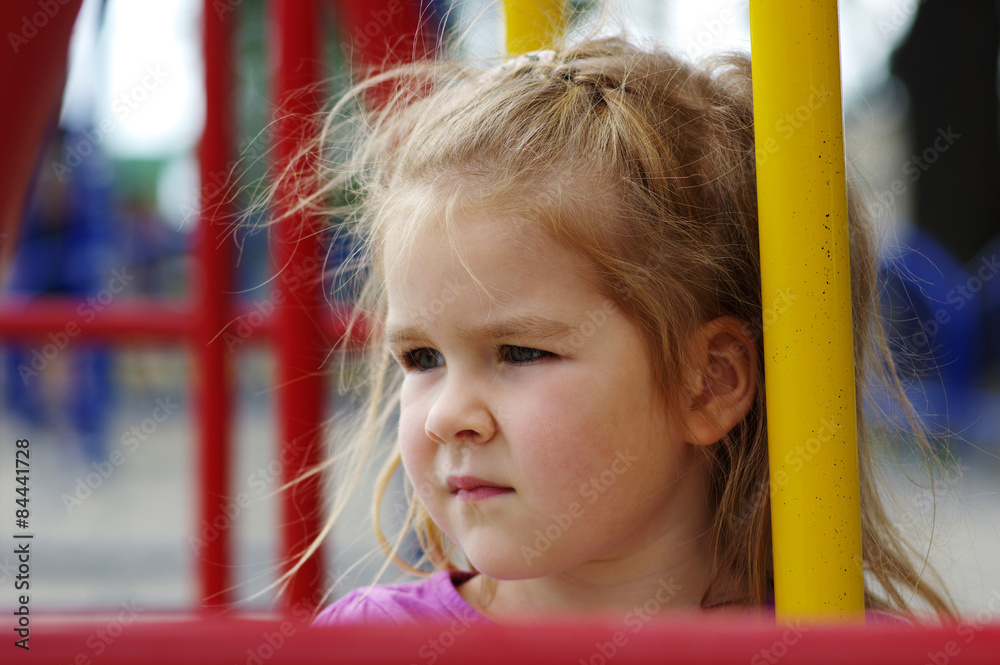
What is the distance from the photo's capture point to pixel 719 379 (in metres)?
0.79

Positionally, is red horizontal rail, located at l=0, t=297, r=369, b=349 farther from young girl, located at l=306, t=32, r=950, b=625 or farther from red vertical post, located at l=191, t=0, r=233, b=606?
young girl, located at l=306, t=32, r=950, b=625

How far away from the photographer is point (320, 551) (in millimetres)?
1143

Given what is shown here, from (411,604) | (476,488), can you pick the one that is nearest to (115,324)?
(411,604)

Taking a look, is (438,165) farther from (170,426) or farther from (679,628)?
(170,426)

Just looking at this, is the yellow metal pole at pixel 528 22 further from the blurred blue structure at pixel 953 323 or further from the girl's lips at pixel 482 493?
the blurred blue structure at pixel 953 323

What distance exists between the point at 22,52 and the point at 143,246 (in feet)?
22.0

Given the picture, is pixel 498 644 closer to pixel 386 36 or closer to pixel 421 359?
pixel 421 359

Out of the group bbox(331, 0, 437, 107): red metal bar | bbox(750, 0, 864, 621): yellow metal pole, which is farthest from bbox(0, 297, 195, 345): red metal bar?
bbox(750, 0, 864, 621): yellow metal pole

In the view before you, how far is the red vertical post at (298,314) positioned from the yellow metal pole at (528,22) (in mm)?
314

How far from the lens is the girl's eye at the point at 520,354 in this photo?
715 mm

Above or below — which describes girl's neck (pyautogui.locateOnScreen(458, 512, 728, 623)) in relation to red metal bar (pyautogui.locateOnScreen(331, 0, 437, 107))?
below

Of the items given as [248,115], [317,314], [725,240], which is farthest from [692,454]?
[248,115]

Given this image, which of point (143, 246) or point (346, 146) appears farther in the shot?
point (143, 246)

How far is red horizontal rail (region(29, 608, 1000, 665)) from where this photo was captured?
0.25 m
